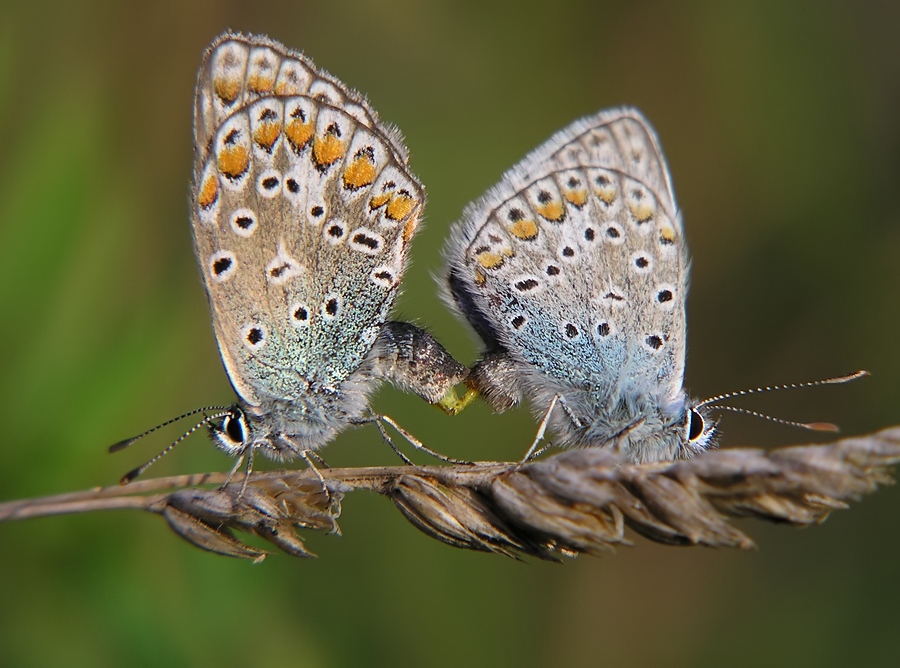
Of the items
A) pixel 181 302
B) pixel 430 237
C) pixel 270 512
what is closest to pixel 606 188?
pixel 430 237

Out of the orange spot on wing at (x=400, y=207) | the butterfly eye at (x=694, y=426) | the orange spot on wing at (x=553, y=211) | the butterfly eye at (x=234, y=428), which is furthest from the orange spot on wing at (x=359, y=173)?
the butterfly eye at (x=694, y=426)

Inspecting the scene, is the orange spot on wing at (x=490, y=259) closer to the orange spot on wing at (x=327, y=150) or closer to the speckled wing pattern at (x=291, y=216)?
the speckled wing pattern at (x=291, y=216)

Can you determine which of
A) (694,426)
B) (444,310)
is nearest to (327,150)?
(444,310)

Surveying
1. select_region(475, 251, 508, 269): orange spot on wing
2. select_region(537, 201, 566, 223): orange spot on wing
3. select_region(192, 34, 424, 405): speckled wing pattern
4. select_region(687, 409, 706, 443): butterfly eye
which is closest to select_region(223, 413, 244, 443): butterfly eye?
select_region(192, 34, 424, 405): speckled wing pattern

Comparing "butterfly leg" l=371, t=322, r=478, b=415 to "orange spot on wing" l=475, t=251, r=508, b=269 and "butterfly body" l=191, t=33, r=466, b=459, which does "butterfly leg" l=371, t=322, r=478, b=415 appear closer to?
"butterfly body" l=191, t=33, r=466, b=459

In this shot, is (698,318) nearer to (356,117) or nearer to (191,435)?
(356,117)

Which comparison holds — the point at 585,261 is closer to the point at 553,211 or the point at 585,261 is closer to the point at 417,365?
the point at 553,211
